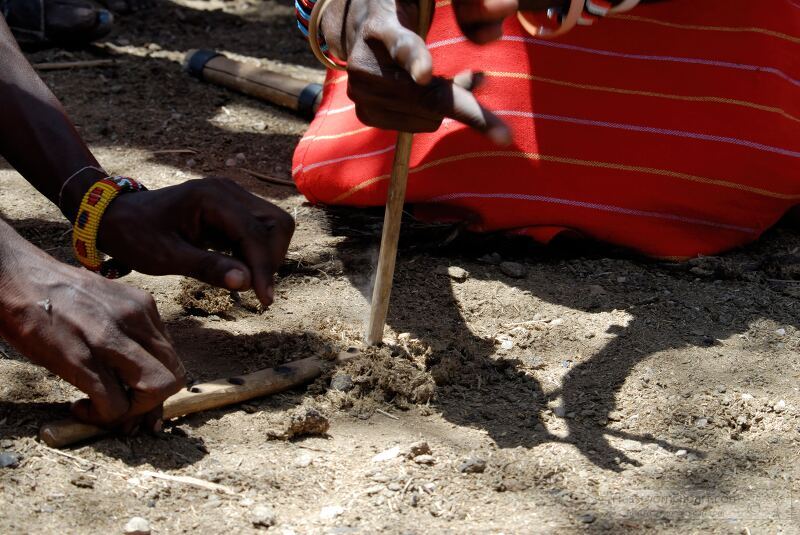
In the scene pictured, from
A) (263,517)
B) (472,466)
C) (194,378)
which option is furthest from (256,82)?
(263,517)

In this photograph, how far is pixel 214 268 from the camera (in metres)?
1.86

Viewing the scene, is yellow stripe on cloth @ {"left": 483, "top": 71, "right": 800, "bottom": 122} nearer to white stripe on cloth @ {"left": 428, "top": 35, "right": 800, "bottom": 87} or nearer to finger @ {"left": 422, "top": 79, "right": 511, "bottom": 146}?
white stripe on cloth @ {"left": 428, "top": 35, "right": 800, "bottom": 87}

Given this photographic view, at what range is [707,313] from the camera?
251 cm

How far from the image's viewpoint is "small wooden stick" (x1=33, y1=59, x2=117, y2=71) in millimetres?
3909

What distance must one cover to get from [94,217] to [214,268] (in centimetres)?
29

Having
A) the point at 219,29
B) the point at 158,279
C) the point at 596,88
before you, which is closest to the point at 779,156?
the point at 596,88

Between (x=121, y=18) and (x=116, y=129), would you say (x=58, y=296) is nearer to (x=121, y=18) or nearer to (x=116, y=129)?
(x=116, y=129)

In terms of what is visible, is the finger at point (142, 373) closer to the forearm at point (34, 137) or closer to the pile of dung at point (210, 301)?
the forearm at point (34, 137)

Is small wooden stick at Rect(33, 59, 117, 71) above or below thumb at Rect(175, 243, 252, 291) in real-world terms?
below

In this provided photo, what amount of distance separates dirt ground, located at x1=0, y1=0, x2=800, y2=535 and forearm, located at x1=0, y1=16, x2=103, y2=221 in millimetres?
391

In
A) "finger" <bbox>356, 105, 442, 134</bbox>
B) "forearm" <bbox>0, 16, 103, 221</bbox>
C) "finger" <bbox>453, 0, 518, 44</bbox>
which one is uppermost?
"finger" <bbox>453, 0, 518, 44</bbox>

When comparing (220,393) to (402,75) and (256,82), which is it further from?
(256,82)

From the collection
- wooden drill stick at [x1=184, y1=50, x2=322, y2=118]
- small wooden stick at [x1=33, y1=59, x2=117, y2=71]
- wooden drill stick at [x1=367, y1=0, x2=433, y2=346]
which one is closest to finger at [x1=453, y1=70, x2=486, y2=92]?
wooden drill stick at [x1=367, y1=0, x2=433, y2=346]

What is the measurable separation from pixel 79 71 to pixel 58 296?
98.7 inches
